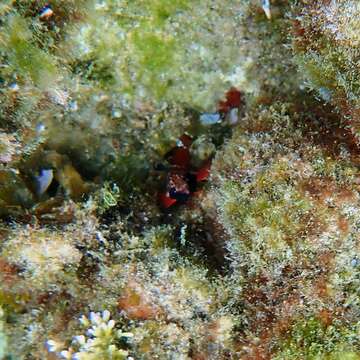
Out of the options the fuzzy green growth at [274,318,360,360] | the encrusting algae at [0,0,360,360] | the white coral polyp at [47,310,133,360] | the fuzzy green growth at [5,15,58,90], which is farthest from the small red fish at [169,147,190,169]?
the fuzzy green growth at [274,318,360,360]

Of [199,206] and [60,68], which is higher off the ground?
[60,68]

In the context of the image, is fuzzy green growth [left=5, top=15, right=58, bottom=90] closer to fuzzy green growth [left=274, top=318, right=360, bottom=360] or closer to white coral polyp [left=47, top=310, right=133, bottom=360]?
white coral polyp [left=47, top=310, right=133, bottom=360]

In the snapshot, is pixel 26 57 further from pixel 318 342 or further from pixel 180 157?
pixel 318 342

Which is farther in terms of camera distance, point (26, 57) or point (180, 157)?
point (180, 157)

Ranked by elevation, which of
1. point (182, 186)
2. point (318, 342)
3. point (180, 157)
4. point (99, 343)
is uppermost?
point (180, 157)

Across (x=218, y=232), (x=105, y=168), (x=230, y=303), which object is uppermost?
(x=105, y=168)

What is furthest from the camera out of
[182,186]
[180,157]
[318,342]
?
[180,157]

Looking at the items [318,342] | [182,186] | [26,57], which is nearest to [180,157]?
[182,186]

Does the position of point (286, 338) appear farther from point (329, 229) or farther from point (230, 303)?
point (329, 229)

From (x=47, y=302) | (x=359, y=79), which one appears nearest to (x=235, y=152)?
(x=359, y=79)
